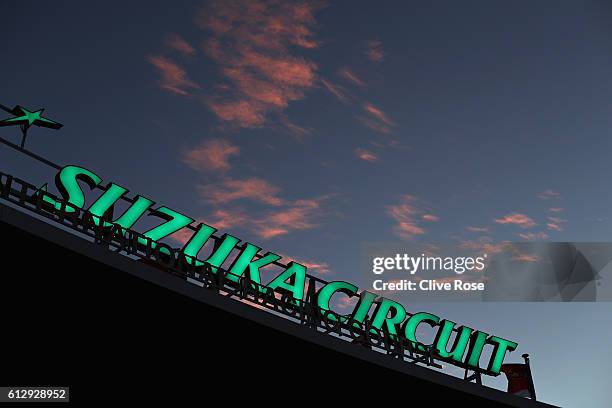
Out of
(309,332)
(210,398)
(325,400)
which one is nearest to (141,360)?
(210,398)

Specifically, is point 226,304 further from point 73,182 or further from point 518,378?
point 518,378

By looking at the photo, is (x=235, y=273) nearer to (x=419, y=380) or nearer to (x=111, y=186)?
(x=111, y=186)

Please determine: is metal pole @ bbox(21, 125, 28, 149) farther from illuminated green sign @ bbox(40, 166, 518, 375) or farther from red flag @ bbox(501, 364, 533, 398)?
red flag @ bbox(501, 364, 533, 398)

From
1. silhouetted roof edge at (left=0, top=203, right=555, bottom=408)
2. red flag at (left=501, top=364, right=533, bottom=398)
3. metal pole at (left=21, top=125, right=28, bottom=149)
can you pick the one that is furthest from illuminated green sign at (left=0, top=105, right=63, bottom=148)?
red flag at (left=501, top=364, right=533, bottom=398)

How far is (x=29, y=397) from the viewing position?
50.8ft

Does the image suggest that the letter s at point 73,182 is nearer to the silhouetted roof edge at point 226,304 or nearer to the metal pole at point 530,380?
the silhouetted roof edge at point 226,304

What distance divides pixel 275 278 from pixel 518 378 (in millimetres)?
10881

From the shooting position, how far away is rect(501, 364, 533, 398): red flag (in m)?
23.0

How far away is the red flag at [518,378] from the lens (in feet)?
75.4

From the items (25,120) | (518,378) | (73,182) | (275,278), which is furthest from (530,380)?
(25,120)

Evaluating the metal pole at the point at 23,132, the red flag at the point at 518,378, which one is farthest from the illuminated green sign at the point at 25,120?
the red flag at the point at 518,378

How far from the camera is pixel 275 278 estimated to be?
19.9 metres

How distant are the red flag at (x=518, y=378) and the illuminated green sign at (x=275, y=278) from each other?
46 centimetres

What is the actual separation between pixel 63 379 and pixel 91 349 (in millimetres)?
1282
